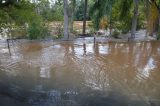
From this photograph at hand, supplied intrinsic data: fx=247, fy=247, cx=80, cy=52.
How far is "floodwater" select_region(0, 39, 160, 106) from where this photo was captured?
7.82m

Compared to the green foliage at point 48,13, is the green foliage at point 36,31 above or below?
below

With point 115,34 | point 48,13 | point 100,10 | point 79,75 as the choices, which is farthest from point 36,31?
point 79,75

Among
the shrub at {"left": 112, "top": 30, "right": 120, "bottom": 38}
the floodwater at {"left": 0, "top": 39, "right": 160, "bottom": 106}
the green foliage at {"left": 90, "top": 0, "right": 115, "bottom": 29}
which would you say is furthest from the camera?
the shrub at {"left": 112, "top": 30, "right": 120, "bottom": 38}

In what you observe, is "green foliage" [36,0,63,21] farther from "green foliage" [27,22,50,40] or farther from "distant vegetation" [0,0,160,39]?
"green foliage" [27,22,50,40]

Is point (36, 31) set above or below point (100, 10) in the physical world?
below

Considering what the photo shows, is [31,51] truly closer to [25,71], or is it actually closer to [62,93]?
[25,71]

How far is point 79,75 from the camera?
1018 cm

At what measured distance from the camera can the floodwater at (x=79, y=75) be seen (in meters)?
7.82

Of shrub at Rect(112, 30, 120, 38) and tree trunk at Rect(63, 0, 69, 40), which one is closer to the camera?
tree trunk at Rect(63, 0, 69, 40)

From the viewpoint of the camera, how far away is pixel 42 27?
59.1 ft

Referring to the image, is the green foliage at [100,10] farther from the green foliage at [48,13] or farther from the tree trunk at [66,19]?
the green foliage at [48,13]

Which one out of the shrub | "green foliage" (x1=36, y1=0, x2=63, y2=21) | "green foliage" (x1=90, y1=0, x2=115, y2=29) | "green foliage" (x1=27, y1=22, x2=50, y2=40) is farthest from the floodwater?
"green foliage" (x1=36, y1=0, x2=63, y2=21)

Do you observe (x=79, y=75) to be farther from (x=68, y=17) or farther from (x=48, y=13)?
(x=48, y=13)

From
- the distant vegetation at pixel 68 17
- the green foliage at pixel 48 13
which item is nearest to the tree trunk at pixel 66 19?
the distant vegetation at pixel 68 17
